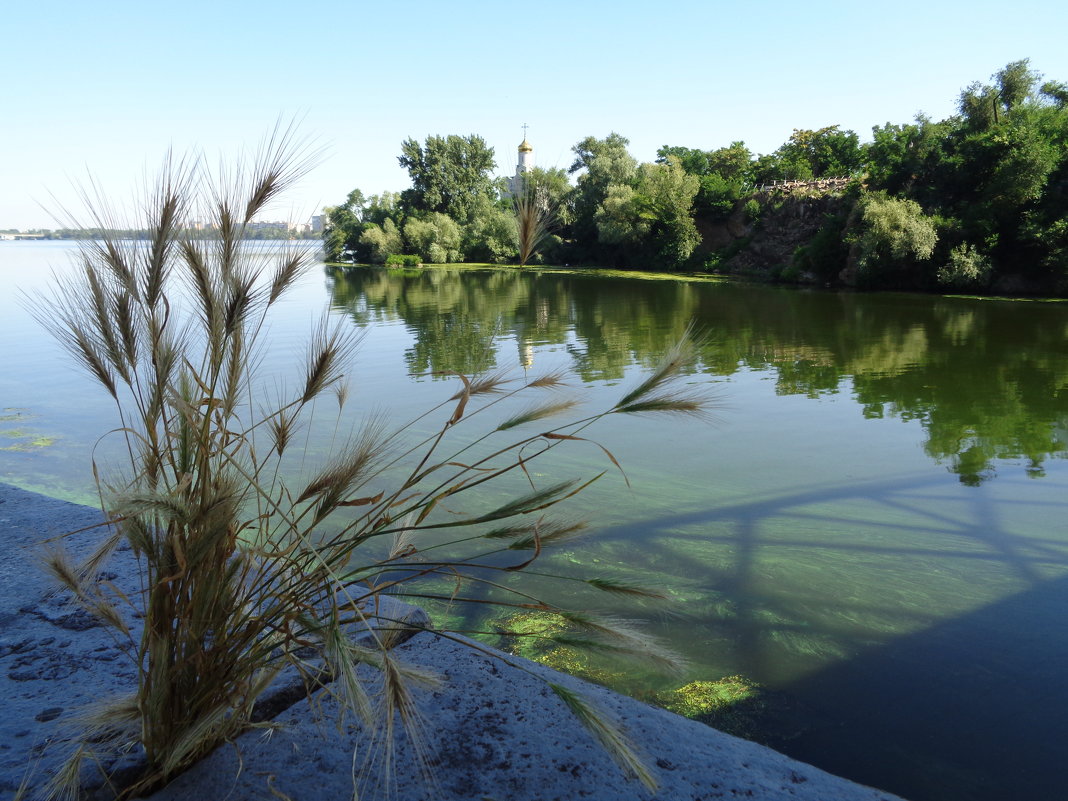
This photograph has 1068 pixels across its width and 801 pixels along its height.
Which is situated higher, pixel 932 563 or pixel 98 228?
pixel 98 228

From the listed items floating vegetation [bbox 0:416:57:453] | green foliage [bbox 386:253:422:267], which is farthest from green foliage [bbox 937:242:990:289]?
green foliage [bbox 386:253:422:267]

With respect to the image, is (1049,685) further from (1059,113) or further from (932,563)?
(1059,113)

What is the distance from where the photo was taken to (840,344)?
11977 mm

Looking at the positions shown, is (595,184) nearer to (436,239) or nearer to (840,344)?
(436,239)

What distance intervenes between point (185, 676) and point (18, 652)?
39.4 inches

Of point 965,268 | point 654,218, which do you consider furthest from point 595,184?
point 965,268

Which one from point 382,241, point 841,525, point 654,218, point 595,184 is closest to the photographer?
point 841,525

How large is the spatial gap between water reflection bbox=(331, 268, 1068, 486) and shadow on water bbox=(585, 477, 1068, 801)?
4.07ft

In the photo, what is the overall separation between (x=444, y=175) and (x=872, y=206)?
4594 centimetres

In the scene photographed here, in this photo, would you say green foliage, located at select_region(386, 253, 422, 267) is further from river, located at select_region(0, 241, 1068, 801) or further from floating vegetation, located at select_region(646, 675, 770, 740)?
floating vegetation, located at select_region(646, 675, 770, 740)

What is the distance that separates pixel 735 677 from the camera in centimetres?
274

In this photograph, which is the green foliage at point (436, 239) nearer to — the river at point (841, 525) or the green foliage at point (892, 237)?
the green foliage at point (892, 237)

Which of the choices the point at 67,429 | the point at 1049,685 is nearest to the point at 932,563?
the point at 1049,685

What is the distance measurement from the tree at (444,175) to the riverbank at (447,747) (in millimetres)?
60604
